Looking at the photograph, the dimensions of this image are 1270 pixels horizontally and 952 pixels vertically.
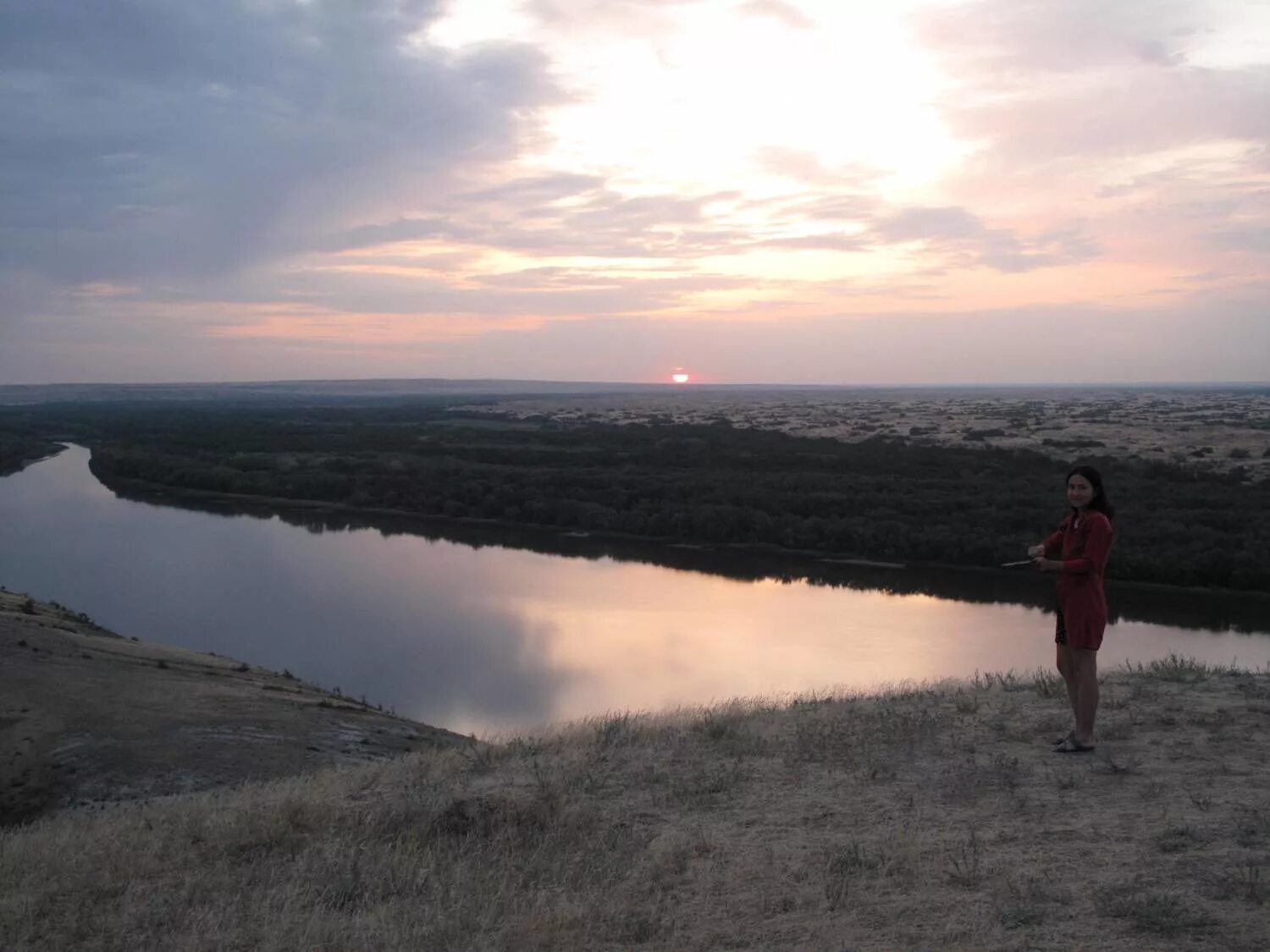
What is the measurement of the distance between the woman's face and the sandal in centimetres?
108

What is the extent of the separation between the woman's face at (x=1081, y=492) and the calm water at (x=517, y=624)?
7.51 m

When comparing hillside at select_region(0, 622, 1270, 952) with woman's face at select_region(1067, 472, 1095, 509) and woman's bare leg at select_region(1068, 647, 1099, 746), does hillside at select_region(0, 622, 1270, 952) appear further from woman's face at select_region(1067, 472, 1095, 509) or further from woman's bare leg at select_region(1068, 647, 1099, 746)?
woman's face at select_region(1067, 472, 1095, 509)

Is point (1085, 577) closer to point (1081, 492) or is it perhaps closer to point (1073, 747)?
point (1081, 492)

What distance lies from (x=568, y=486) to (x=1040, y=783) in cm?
2810

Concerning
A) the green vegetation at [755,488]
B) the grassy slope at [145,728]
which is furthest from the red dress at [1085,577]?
the green vegetation at [755,488]

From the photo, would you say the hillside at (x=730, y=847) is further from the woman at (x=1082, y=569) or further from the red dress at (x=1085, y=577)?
the red dress at (x=1085, y=577)

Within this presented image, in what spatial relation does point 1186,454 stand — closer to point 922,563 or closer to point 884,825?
point 922,563

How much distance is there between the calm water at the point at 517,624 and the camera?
13977 mm

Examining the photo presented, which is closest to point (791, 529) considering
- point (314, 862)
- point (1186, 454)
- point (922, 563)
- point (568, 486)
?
point (922, 563)

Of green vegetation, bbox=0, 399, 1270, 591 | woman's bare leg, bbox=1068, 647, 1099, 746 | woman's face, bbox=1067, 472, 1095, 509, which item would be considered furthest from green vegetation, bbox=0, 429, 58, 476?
woman's face, bbox=1067, 472, 1095, 509

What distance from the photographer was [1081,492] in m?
4.30

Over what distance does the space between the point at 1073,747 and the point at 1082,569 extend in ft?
3.02

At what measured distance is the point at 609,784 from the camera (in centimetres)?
484

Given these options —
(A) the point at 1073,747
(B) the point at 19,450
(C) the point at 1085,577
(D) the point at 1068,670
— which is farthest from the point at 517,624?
(B) the point at 19,450
